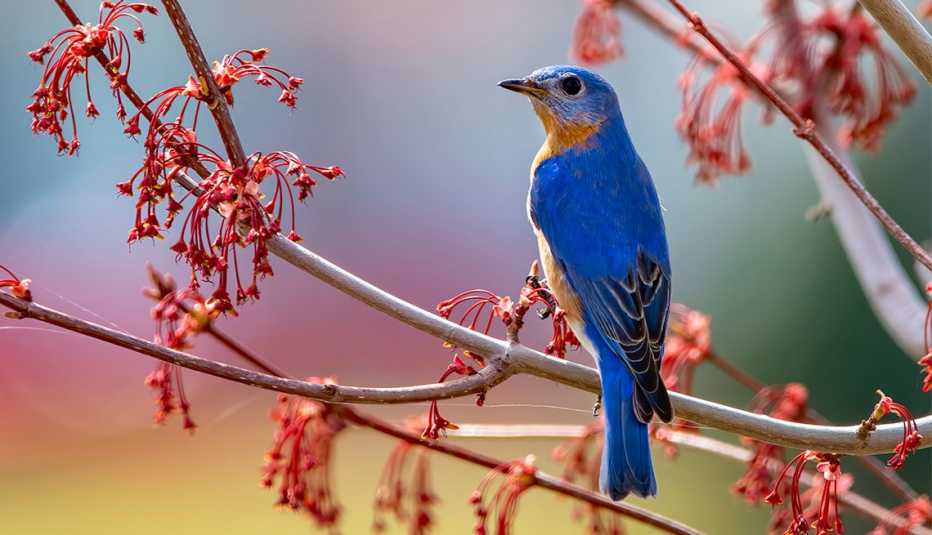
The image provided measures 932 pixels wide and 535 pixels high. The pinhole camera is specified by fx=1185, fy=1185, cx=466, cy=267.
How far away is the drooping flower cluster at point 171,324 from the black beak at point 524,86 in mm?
1602

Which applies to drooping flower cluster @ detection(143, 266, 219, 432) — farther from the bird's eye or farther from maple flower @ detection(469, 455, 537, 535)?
the bird's eye

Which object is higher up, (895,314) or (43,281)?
(43,281)

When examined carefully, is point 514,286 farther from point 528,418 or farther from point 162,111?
point 162,111

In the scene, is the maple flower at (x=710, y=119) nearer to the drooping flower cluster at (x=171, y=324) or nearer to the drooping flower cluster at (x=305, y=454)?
the drooping flower cluster at (x=305, y=454)

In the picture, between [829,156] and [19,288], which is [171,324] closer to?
[19,288]

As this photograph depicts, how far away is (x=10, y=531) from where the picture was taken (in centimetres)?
910

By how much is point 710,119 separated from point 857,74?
490 millimetres

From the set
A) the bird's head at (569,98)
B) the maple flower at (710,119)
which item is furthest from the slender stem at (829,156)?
the bird's head at (569,98)

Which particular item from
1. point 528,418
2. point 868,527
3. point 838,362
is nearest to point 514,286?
point 528,418

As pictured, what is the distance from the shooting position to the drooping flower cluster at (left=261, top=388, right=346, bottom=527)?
9.08 feet

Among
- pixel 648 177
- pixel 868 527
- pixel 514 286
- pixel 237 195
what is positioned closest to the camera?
pixel 237 195

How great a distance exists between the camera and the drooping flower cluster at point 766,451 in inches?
111

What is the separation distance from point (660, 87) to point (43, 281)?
5.48 m

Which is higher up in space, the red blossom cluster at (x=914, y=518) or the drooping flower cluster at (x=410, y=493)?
the drooping flower cluster at (x=410, y=493)
